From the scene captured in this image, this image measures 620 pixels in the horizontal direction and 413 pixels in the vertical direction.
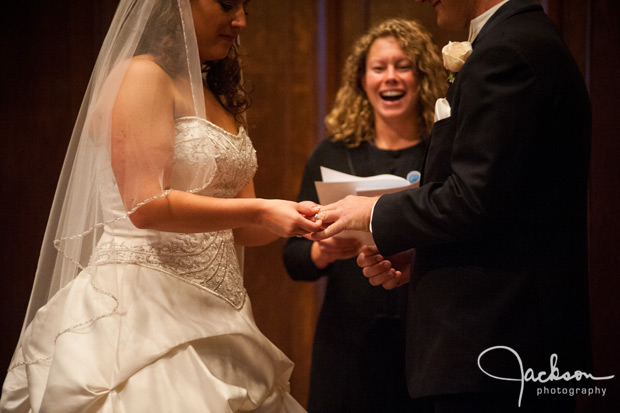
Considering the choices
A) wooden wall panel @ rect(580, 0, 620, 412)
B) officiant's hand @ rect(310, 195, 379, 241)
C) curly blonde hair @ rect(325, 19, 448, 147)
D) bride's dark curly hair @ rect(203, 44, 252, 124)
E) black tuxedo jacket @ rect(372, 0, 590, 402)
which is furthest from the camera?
wooden wall panel @ rect(580, 0, 620, 412)

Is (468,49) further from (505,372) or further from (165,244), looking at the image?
(165,244)

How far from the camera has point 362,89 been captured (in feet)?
8.58

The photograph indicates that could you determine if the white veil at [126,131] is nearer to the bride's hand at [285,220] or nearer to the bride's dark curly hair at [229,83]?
the bride's hand at [285,220]

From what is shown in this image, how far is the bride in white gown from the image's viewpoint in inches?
57.2

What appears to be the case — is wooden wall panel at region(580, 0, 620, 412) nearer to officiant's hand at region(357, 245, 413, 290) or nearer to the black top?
the black top

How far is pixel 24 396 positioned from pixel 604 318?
2.31 m

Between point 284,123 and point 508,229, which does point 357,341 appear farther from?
point 284,123

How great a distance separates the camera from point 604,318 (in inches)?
106

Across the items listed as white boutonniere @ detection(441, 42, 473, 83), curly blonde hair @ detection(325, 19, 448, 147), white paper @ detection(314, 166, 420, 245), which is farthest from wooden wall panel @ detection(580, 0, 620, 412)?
white boutonniere @ detection(441, 42, 473, 83)

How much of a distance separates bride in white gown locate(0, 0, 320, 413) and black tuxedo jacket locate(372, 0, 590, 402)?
0.45 metres

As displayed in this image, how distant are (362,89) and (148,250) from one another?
1354 millimetres

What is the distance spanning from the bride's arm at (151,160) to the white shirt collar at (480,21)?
2.41 feet

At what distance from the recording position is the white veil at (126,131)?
4.86ft

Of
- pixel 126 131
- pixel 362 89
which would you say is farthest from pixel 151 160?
pixel 362 89
